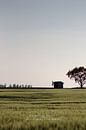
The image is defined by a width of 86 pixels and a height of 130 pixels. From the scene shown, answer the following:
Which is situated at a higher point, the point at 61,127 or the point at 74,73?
the point at 74,73

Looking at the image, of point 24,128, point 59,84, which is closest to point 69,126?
point 24,128

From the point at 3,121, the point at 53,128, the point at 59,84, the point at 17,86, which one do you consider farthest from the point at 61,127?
the point at 59,84

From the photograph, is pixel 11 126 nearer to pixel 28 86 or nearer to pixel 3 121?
pixel 3 121

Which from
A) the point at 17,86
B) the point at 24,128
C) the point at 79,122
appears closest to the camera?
the point at 24,128

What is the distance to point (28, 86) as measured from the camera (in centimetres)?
13300

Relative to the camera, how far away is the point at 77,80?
159125mm

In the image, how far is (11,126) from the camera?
1845 centimetres

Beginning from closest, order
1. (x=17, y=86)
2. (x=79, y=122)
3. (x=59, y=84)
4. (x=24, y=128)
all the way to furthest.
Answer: (x=24, y=128)
(x=79, y=122)
(x=17, y=86)
(x=59, y=84)

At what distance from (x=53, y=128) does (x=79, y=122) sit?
6.54 feet

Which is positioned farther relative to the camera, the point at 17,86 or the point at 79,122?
the point at 17,86

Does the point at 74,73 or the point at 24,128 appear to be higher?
the point at 74,73

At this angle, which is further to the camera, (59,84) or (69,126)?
(59,84)

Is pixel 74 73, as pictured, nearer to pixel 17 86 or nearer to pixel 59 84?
pixel 59 84

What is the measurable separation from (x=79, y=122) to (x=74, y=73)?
467 ft
